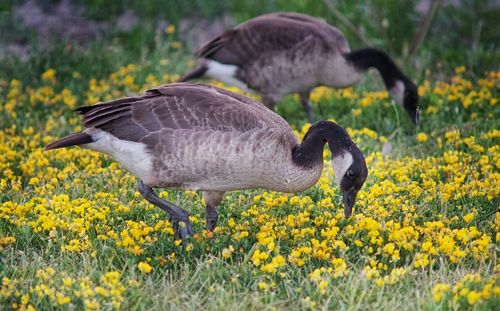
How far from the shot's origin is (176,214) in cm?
620

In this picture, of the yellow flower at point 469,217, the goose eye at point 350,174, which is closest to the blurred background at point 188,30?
the yellow flower at point 469,217

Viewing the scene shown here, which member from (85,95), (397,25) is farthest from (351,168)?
(397,25)

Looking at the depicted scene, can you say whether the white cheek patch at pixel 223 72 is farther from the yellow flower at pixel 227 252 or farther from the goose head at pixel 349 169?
the yellow flower at pixel 227 252

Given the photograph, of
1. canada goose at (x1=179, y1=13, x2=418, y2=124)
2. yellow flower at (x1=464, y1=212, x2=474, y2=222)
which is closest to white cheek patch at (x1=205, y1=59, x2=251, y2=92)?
canada goose at (x1=179, y1=13, x2=418, y2=124)

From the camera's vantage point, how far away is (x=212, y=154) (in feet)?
19.4

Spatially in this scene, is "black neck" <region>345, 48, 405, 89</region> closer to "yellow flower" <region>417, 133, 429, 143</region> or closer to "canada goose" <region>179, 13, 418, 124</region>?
"canada goose" <region>179, 13, 418, 124</region>

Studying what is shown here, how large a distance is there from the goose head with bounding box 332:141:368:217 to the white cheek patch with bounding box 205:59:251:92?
11.0 ft

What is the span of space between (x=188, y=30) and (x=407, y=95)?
433 cm

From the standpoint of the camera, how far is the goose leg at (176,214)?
6.14 metres

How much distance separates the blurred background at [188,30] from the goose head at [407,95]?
4.49 feet

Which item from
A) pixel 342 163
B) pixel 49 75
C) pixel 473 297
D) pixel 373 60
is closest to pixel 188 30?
pixel 49 75

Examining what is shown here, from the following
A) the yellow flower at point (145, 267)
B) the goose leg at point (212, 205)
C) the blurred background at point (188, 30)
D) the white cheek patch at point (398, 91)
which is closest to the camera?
the yellow flower at point (145, 267)

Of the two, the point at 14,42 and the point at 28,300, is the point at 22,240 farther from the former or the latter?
the point at 14,42

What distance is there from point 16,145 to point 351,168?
159 inches
